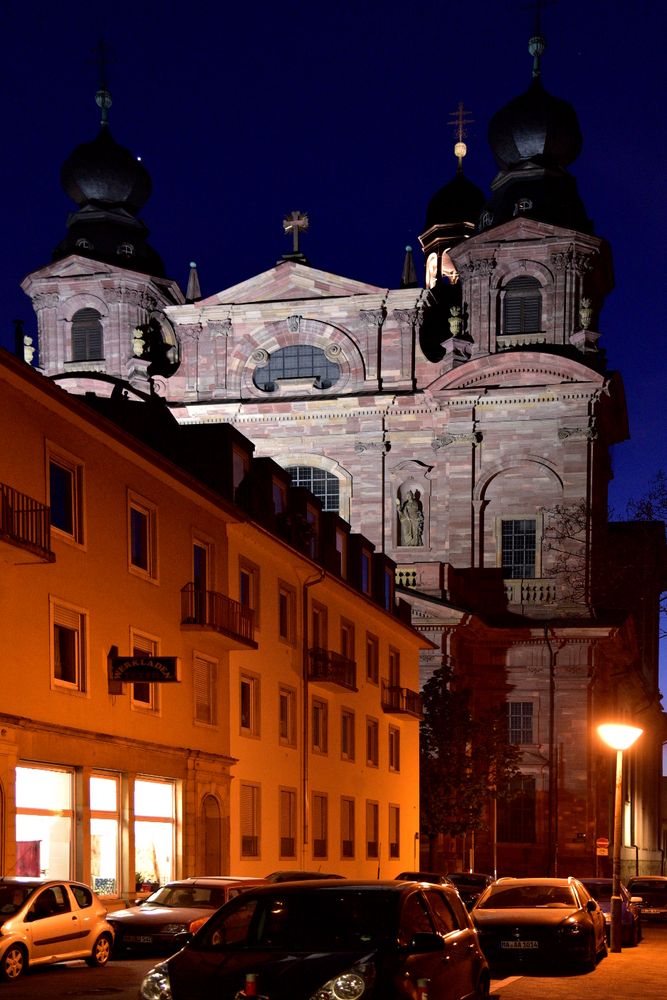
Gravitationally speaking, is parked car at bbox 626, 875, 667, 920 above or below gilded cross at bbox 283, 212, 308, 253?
below

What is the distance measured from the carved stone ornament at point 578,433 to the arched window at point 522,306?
419cm

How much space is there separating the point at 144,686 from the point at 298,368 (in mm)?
38058

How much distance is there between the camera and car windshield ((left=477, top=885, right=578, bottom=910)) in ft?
76.6

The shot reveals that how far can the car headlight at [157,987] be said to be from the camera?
12320 millimetres

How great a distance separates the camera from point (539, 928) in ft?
72.4

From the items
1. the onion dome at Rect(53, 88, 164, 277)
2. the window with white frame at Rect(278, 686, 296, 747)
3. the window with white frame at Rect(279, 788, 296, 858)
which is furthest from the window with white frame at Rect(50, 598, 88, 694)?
the onion dome at Rect(53, 88, 164, 277)

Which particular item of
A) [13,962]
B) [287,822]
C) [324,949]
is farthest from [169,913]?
[287,822]

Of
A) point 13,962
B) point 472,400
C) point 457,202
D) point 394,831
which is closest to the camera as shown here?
point 13,962

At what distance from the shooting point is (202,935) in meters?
13.3

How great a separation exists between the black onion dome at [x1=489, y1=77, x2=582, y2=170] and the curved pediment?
965cm

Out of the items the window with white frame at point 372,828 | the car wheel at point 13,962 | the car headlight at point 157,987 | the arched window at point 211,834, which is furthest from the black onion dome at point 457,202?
the car headlight at point 157,987

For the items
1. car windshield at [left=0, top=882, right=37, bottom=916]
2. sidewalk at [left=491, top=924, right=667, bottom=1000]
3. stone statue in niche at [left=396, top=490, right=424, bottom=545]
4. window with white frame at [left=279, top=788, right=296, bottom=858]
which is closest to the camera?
sidewalk at [left=491, top=924, right=667, bottom=1000]

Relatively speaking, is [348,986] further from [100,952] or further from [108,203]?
[108,203]

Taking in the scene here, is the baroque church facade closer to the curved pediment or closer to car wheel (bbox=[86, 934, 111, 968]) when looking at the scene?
the curved pediment
